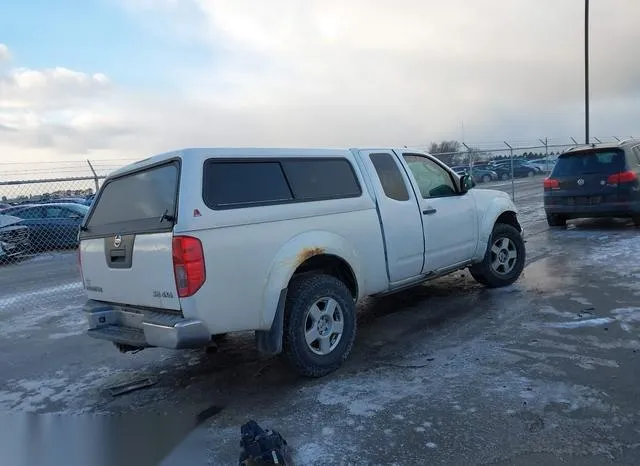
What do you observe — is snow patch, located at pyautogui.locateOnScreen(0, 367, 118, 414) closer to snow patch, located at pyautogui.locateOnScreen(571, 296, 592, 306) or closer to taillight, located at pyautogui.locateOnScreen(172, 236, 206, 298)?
taillight, located at pyautogui.locateOnScreen(172, 236, 206, 298)

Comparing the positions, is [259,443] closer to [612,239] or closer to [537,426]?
[537,426]

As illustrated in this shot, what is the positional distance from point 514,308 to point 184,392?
3.66 metres

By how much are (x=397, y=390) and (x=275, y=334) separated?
102 centimetres

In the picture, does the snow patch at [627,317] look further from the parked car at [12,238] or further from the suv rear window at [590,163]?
the parked car at [12,238]

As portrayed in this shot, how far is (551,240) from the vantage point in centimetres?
1048

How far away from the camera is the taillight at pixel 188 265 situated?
3.78m

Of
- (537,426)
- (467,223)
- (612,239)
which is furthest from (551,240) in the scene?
(537,426)

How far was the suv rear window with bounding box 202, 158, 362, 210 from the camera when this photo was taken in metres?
4.13

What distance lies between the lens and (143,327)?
4105mm

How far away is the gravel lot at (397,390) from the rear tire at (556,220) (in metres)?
5.12

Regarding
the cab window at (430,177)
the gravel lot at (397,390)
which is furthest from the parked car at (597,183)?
the cab window at (430,177)

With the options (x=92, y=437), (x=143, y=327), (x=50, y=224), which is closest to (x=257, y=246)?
(x=143, y=327)

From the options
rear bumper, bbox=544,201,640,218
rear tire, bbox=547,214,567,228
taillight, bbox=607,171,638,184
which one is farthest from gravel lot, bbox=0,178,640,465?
rear tire, bbox=547,214,567,228

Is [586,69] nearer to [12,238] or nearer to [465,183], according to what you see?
[465,183]
